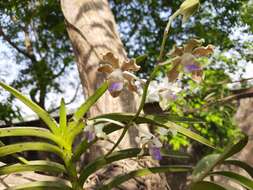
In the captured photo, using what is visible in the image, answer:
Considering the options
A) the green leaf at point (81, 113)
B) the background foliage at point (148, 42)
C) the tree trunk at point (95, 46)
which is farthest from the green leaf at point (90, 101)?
the background foliage at point (148, 42)

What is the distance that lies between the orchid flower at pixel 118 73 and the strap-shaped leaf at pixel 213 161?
0.59 ft

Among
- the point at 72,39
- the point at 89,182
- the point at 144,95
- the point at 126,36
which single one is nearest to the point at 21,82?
the point at 126,36

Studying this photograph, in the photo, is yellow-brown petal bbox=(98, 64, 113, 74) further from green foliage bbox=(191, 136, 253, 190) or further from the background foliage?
the background foliage

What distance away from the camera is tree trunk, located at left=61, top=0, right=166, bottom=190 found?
1348 millimetres

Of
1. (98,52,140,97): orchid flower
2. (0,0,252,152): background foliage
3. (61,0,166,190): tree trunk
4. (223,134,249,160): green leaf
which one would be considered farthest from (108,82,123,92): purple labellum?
(0,0,252,152): background foliage

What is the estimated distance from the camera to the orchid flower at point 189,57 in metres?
0.70

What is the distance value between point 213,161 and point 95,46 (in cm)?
82

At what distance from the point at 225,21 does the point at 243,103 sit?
1.30 meters

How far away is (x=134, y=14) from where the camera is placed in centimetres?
452

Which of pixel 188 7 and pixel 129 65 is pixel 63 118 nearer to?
pixel 129 65

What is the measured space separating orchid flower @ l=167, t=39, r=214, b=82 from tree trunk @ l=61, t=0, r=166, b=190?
536mm

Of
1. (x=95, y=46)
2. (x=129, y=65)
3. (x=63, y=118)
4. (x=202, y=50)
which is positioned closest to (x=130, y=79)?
(x=129, y=65)

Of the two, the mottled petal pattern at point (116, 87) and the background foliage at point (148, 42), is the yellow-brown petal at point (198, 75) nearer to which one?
the mottled petal pattern at point (116, 87)

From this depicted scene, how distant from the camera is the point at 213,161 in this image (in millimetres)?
775
